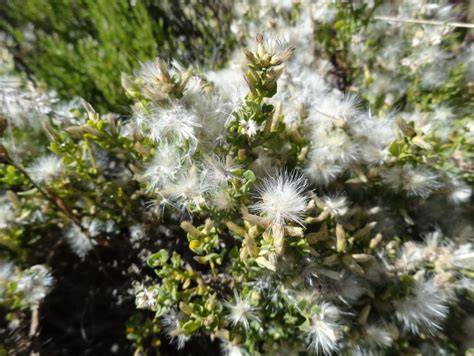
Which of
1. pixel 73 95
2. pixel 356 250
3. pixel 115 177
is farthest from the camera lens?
pixel 73 95

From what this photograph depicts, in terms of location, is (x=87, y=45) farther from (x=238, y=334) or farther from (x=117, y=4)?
(x=238, y=334)

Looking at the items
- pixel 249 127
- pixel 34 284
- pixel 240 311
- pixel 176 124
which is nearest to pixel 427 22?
pixel 249 127

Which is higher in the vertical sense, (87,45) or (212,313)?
(87,45)

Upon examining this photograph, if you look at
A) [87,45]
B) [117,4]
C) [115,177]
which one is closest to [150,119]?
[115,177]

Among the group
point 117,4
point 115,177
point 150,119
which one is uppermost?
point 117,4

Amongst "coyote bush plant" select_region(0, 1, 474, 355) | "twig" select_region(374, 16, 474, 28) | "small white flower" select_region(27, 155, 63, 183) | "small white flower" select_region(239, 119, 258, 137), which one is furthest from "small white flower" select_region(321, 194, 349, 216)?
"small white flower" select_region(27, 155, 63, 183)

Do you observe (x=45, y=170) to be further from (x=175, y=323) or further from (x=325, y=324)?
(x=325, y=324)

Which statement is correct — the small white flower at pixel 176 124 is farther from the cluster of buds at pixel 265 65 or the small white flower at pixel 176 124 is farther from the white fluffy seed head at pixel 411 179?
the white fluffy seed head at pixel 411 179

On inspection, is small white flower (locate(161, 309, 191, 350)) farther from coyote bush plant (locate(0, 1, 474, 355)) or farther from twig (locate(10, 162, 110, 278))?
twig (locate(10, 162, 110, 278))
